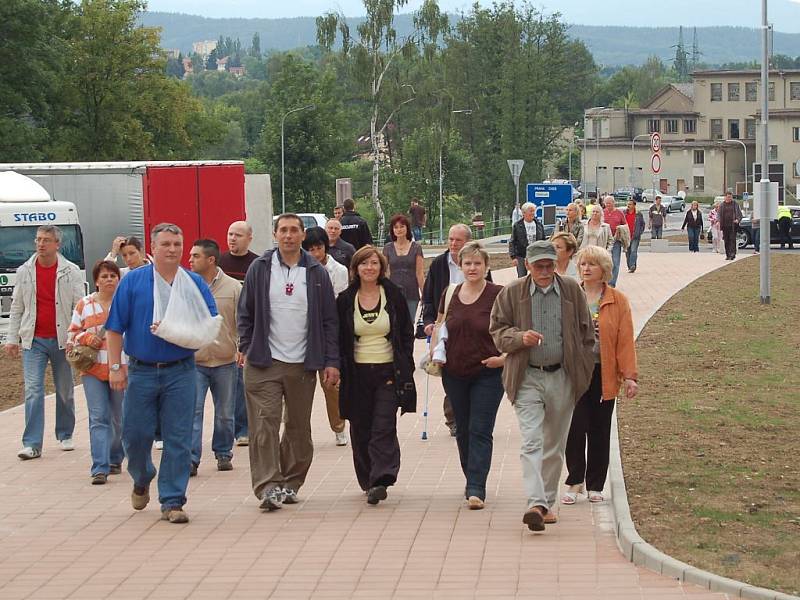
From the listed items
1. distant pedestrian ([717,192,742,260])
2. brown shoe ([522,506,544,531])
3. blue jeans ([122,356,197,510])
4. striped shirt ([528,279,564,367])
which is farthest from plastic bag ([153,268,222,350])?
distant pedestrian ([717,192,742,260])

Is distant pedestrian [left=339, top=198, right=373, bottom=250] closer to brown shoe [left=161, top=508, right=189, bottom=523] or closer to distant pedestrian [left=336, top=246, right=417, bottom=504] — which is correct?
distant pedestrian [left=336, top=246, right=417, bottom=504]

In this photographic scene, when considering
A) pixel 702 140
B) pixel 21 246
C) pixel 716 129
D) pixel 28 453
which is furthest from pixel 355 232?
pixel 716 129

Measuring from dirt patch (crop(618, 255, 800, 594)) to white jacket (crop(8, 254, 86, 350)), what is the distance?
14.1 ft

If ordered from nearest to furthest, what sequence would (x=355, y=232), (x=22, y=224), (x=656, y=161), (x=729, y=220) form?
1. (x=355, y=232)
2. (x=22, y=224)
3. (x=729, y=220)
4. (x=656, y=161)

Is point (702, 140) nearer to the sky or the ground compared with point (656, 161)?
nearer to the sky

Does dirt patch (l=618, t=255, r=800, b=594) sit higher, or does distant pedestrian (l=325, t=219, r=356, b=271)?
distant pedestrian (l=325, t=219, r=356, b=271)

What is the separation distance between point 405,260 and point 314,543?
6580mm

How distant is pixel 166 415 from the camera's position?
9039mm

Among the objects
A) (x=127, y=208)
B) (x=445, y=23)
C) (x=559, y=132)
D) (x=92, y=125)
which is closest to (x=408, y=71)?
(x=445, y=23)

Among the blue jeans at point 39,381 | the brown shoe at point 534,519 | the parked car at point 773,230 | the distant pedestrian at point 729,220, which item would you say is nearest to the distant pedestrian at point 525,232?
the blue jeans at point 39,381

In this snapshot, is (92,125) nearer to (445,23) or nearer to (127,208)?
(445,23)

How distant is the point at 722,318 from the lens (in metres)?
23.0

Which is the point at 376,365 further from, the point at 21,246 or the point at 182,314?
the point at 21,246

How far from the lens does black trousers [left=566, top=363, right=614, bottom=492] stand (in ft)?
29.8
